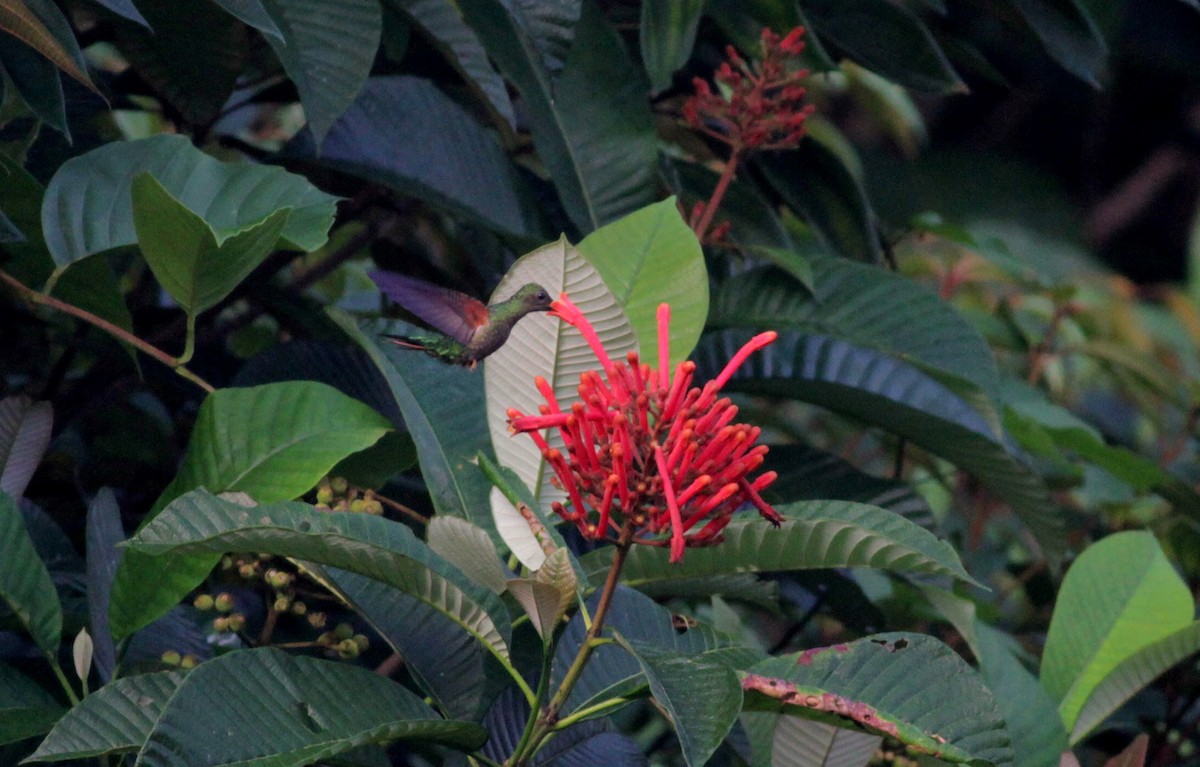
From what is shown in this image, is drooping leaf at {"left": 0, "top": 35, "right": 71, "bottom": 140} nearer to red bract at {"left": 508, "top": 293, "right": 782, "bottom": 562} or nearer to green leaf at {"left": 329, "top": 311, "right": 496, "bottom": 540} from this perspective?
green leaf at {"left": 329, "top": 311, "right": 496, "bottom": 540}

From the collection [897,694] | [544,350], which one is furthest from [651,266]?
[897,694]

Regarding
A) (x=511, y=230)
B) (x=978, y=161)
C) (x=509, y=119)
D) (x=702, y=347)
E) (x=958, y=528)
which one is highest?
(x=509, y=119)

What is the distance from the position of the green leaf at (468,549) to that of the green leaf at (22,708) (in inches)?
10.2

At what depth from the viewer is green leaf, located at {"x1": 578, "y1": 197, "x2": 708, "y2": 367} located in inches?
35.7

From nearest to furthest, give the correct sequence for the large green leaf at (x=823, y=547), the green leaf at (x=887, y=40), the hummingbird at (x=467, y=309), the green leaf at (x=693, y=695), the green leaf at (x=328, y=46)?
the green leaf at (x=693, y=695) → the large green leaf at (x=823, y=547) → the hummingbird at (x=467, y=309) → the green leaf at (x=328, y=46) → the green leaf at (x=887, y=40)

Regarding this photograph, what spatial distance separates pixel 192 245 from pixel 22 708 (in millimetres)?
315

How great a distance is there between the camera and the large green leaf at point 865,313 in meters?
1.13

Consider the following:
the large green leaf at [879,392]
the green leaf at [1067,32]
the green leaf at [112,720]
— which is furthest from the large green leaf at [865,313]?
the green leaf at [112,720]

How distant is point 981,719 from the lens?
2.29 feet

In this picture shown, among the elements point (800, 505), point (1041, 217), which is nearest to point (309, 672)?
point (800, 505)

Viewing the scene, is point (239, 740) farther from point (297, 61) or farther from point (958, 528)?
point (958, 528)

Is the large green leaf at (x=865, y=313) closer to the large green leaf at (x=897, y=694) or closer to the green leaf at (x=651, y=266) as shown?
the green leaf at (x=651, y=266)

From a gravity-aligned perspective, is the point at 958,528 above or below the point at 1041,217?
above

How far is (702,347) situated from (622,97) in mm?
263
